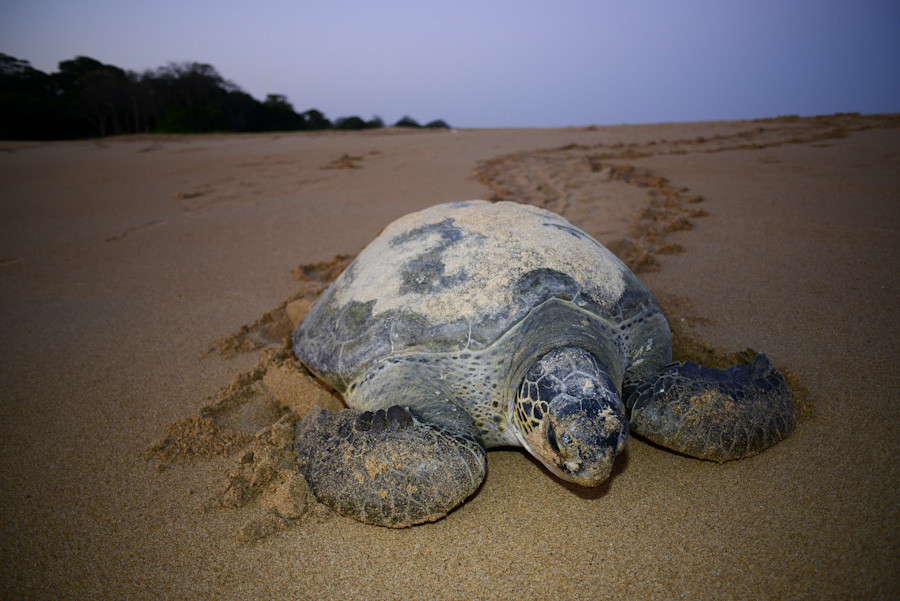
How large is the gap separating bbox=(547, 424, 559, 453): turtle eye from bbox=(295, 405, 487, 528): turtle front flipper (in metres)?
0.31

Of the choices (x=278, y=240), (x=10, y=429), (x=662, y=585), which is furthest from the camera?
(x=278, y=240)

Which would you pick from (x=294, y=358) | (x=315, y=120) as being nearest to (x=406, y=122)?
(x=315, y=120)

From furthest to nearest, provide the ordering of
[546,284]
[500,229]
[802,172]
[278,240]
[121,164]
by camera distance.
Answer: [121,164], [802,172], [278,240], [500,229], [546,284]

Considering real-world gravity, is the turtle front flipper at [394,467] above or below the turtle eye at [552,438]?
below

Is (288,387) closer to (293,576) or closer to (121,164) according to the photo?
(293,576)

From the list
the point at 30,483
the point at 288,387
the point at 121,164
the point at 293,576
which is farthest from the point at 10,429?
the point at 121,164

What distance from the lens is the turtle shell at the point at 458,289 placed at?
204cm

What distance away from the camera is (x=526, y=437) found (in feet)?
5.83

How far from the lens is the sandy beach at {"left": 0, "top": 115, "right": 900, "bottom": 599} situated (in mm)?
1518

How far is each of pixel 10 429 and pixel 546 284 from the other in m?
2.80

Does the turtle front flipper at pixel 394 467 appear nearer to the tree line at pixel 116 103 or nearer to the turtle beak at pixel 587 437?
the turtle beak at pixel 587 437

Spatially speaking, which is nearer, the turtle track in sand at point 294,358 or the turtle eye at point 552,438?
the turtle eye at point 552,438

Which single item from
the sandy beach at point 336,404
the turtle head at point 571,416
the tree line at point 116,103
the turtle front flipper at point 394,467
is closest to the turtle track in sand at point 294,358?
the sandy beach at point 336,404

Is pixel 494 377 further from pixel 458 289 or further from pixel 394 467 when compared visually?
pixel 394 467
